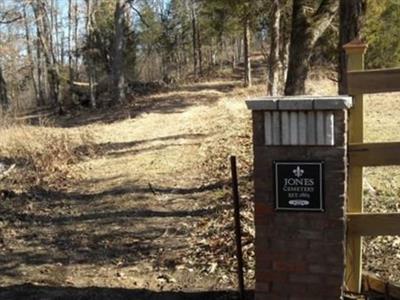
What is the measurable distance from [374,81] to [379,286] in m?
1.77

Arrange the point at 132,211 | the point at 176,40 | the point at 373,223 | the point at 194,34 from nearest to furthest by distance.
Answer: the point at 373,223, the point at 132,211, the point at 194,34, the point at 176,40

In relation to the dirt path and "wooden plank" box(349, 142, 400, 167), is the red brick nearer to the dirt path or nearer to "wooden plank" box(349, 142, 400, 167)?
"wooden plank" box(349, 142, 400, 167)

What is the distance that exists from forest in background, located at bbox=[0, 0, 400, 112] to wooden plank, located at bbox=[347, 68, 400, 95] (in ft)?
10.3

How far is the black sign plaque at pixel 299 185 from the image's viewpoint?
16.4ft

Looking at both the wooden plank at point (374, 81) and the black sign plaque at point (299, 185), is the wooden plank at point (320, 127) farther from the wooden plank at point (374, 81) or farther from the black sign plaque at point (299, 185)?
the wooden plank at point (374, 81)

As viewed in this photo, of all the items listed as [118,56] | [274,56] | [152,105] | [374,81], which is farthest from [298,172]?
[118,56]

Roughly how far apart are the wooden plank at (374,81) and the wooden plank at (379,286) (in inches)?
65.0

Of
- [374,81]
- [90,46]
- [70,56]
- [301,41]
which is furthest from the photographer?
[70,56]

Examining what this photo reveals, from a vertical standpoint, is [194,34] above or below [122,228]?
above

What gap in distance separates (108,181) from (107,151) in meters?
4.56

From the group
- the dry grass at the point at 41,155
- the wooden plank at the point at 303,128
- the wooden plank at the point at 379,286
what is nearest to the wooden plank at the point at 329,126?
the wooden plank at the point at 303,128

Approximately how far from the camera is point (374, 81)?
5164 millimetres

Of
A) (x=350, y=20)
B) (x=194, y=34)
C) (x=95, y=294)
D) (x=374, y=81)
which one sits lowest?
(x=95, y=294)

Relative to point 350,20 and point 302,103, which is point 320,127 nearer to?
point 302,103
